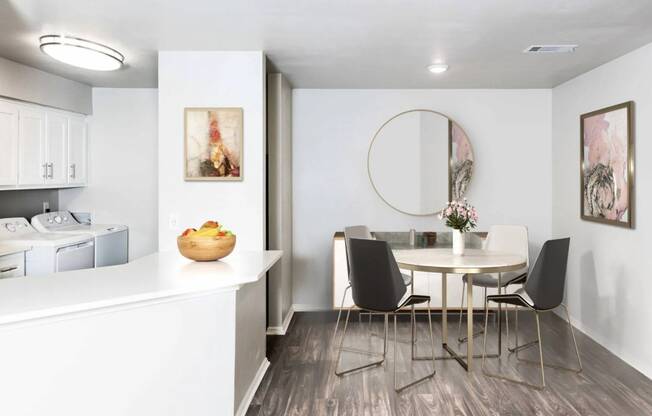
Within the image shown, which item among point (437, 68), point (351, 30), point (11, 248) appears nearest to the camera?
point (351, 30)

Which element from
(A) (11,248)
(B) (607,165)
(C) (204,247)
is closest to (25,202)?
(A) (11,248)

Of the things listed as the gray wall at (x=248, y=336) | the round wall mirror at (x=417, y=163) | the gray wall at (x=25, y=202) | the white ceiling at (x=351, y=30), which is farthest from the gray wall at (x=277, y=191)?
the gray wall at (x=25, y=202)

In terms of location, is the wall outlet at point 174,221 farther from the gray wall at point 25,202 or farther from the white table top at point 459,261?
the gray wall at point 25,202

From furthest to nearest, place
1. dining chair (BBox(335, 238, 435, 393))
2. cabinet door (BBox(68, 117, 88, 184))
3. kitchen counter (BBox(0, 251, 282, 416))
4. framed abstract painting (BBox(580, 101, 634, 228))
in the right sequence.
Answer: cabinet door (BBox(68, 117, 88, 184)) → framed abstract painting (BBox(580, 101, 634, 228)) → dining chair (BBox(335, 238, 435, 393)) → kitchen counter (BBox(0, 251, 282, 416))

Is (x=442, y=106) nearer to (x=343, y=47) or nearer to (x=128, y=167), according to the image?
(x=343, y=47)

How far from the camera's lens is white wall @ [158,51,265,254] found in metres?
3.66

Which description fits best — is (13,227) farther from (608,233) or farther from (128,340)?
(608,233)

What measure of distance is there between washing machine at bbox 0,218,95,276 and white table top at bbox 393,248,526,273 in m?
2.68

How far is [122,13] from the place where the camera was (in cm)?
288

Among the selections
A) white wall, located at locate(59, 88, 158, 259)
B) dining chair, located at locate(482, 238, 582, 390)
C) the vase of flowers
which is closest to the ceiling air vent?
the vase of flowers

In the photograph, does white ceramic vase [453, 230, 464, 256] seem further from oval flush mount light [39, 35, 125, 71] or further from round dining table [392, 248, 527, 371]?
oval flush mount light [39, 35, 125, 71]

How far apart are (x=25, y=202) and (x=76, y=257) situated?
1034 mm

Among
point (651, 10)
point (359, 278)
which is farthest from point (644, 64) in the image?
point (359, 278)

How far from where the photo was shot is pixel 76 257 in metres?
4.19
